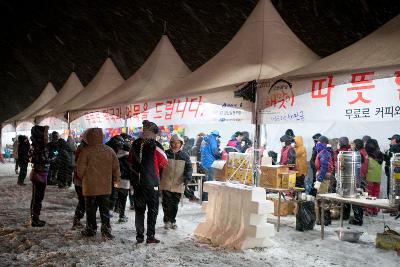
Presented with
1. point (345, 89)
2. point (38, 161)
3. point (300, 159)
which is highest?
point (345, 89)

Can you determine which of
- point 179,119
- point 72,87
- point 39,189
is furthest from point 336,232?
point 72,87

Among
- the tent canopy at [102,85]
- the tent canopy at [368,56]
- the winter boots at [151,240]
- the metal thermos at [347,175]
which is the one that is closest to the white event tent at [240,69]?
the tent canopy at [368,56]


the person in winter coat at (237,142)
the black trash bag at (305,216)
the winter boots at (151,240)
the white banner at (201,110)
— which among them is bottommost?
the winter boots at (151,240)

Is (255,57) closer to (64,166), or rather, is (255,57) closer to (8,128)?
(64,166)

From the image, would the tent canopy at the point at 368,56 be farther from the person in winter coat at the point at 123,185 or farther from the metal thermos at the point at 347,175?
the person in winter coat at the point at 123,185

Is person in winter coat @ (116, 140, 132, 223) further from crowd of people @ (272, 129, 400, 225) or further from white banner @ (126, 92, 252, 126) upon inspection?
crowd of people @ (272, 129, 400, 225)

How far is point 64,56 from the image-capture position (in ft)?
210

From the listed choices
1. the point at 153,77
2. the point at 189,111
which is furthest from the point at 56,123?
the point at 189,111

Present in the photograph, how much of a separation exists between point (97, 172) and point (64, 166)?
788cm

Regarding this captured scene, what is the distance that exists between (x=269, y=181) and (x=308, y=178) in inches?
178

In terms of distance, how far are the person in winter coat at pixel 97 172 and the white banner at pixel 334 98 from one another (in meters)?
2.49

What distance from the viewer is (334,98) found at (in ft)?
17.0

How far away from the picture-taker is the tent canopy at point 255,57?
7.30 m

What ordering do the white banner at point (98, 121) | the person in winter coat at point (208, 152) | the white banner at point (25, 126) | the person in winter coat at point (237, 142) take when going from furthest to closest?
1. the white banner at point (25, 126)
2. the person in winter coat at point (237, 142)
3. the person in winter coat at point (208, 152)
4. the white banner at point (98, 121)
